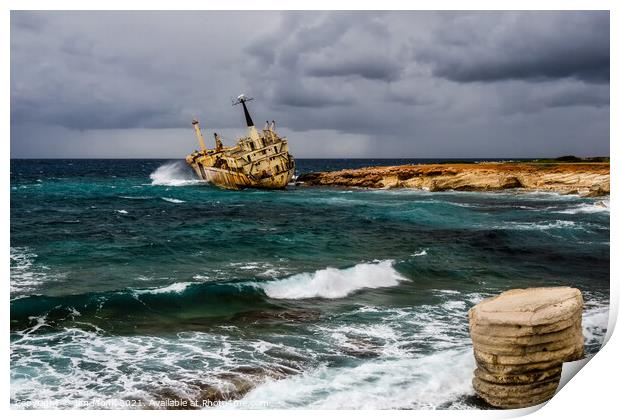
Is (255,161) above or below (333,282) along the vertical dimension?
above

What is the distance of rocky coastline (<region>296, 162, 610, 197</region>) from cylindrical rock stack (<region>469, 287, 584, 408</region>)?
23.5 meters

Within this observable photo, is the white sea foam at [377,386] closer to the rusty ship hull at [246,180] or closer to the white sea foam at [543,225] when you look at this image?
the white sea foam at [543,225]

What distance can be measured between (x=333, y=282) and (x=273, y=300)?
2.03 meters

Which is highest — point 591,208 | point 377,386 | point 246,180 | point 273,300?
point 246,180

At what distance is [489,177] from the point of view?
134 feet

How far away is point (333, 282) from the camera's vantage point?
559 inches

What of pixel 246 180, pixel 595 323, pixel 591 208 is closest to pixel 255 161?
pixel 246 180

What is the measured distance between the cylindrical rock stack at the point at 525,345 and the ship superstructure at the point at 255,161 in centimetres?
3411

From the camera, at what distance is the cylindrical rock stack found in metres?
7.26

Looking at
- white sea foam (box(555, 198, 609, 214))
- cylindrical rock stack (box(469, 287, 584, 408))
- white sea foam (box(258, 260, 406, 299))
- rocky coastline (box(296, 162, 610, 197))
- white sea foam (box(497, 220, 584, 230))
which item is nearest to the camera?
cylindrical rock stack (box(469, 287, 584, 408))

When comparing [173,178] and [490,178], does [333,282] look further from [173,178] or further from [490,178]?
[173,178]

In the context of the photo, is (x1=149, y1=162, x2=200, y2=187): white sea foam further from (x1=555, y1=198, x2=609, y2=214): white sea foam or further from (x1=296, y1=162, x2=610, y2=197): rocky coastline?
(x1=555, y1=198, x2=609, y2=214): white sea foam

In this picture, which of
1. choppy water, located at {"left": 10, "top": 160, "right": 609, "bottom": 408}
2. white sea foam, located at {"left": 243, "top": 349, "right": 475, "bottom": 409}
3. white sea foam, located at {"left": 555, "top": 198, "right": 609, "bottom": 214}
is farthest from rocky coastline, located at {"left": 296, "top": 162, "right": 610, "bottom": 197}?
white sea foam, located at {"left": 243, "top": 349, "right": 475, "bottom": 409}
